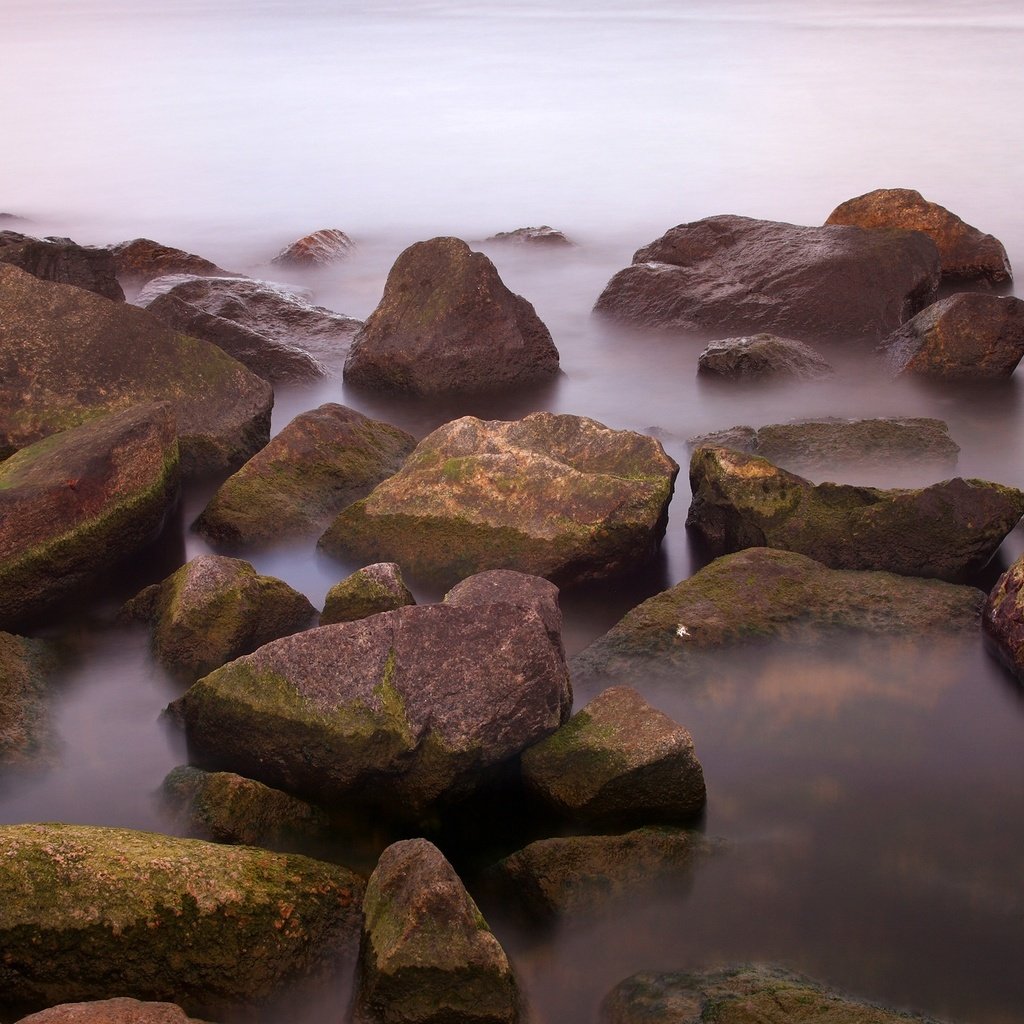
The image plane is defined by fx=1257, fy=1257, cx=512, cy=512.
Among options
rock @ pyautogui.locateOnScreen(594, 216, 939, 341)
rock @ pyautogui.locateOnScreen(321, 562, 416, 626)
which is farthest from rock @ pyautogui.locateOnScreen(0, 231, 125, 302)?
rock @ pyautogui.locateOnScreen(321, 562, 416, 626)

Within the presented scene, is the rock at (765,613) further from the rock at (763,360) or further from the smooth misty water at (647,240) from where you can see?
the rock at (763,360)

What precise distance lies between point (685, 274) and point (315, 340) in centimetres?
339

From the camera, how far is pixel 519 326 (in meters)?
9.52

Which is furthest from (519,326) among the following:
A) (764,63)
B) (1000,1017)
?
(764,63)

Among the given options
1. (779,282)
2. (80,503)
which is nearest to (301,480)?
(80,503)

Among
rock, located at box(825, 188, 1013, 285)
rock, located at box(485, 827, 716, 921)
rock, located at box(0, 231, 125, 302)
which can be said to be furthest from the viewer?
rock, located at box(825, 188, 1013, 285)

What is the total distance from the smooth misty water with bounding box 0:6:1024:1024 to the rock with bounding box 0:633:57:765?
0.10 meters

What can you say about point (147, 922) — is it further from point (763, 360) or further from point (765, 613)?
point (763, 360)

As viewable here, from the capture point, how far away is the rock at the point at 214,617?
5520mm

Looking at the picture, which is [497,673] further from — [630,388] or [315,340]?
[315,340]

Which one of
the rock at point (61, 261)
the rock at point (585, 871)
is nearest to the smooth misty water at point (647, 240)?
the rock at point (585, 871)

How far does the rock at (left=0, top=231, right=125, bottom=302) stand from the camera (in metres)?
10.4

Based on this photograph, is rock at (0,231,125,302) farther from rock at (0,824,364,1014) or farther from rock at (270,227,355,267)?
rock at (0,824,364,1014)

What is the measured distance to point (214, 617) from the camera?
5.53 metres
